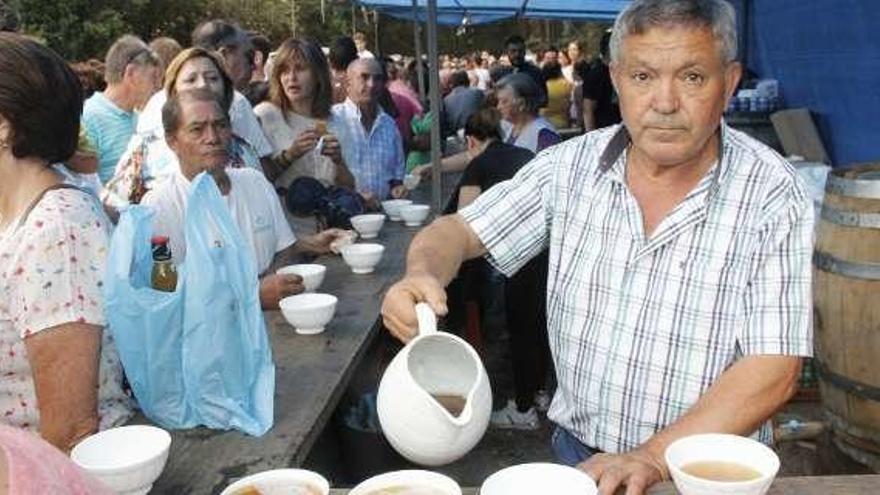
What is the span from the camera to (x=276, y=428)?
1950 millimetres

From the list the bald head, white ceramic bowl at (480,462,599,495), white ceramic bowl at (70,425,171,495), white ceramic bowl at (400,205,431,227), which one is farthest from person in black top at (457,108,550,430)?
white ceramic bowl at (480,462,599,495)

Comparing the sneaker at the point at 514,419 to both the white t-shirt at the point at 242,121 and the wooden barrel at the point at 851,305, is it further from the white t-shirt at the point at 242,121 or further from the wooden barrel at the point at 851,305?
the white t-shirt at the point at 242,121

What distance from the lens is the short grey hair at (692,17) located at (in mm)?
1607

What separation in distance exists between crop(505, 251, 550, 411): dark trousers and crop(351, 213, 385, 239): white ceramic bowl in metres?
0.95

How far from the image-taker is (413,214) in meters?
4.26

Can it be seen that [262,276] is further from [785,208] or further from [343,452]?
[785,208]

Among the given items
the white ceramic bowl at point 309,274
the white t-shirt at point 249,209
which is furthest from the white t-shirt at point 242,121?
the white ceramic bowl at point 309,274

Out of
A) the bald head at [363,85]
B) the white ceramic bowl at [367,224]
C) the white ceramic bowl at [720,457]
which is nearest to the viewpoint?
the white ceramic bowl at [720,457]

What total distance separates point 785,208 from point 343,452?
2.11m

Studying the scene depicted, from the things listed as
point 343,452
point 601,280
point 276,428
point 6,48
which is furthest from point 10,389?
point 343,452

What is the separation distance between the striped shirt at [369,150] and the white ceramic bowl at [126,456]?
10.8ft

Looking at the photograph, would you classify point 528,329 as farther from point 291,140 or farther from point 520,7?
point 520,7

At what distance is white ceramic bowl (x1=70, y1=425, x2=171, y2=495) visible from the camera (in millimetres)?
1518

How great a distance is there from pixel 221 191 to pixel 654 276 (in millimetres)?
1813
